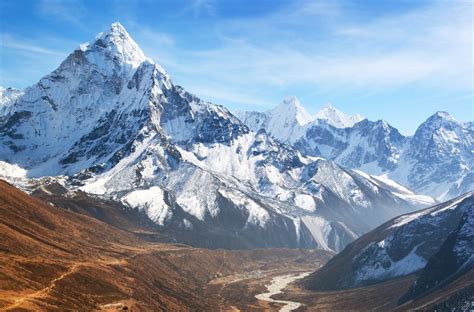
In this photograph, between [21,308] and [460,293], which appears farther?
[460,293]

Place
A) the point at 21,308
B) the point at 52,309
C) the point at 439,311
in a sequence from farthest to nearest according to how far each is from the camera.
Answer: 1. the point at 439,311
2. the point at 52,309
3. the point at 21,308

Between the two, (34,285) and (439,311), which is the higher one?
(34,285)

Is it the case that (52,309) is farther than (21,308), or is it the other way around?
(52,309)

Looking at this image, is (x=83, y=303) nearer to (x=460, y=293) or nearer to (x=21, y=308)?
(x=21, y=308)

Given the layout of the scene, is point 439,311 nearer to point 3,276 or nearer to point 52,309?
point 52,309

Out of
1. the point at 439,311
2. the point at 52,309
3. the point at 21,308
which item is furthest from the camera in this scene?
the point at 439,311

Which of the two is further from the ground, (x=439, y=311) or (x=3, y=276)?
(x=3, y=276)

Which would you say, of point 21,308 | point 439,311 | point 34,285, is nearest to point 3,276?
point 34,285

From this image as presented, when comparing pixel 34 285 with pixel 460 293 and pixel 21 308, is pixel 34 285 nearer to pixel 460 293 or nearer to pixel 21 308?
pixel 21 308
